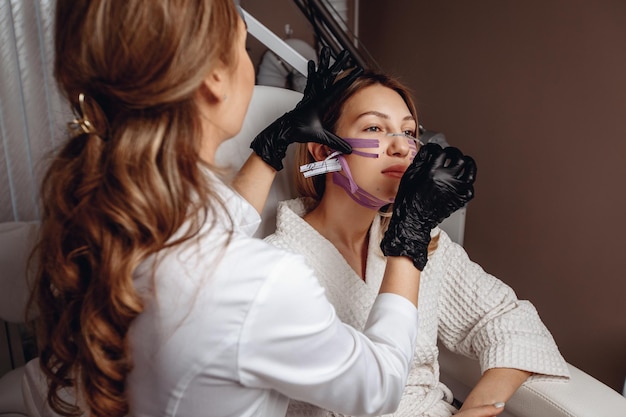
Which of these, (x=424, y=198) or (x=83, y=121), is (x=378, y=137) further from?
(x=83, y=121)

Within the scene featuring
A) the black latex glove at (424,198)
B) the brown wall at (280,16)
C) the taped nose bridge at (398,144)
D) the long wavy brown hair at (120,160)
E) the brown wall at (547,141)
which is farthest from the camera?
the brown wall at (280,16)

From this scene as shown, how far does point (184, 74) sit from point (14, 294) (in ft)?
2.22

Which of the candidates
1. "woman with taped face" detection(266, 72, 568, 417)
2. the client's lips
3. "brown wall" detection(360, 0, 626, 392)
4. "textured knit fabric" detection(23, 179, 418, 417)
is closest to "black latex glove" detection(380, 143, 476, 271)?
"woman with taped face" detection(266, 72, 568, 417)

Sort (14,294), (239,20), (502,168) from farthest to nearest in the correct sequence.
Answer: (502,168) → (14,294) → (239,20)

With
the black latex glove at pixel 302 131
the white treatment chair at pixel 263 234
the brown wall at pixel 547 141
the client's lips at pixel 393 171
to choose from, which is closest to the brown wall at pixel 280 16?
the brown wall at pixel 547 141

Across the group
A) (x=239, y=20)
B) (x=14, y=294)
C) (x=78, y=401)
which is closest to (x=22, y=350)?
(x=14, y=294)

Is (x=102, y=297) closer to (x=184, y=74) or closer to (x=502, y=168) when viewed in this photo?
(x=184, y=74)

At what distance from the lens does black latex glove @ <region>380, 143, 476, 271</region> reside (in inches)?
37.5

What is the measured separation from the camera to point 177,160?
68 centimetres

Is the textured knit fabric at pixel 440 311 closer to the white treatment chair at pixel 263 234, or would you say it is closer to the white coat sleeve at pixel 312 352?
the white treatment chair at pixel 263 234

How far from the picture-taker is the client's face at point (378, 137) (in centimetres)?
118

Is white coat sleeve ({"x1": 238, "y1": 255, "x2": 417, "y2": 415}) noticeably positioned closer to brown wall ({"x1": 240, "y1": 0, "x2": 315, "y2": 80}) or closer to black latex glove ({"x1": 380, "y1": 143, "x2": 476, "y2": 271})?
black latex glove ({"x1": 380, "y1": 143, "x2": 476, "y2": 271})

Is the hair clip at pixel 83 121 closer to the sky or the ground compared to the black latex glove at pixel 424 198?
closer to the sky

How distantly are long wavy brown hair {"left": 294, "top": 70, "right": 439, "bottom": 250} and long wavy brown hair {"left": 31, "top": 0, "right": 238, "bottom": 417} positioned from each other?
0.59 metres
